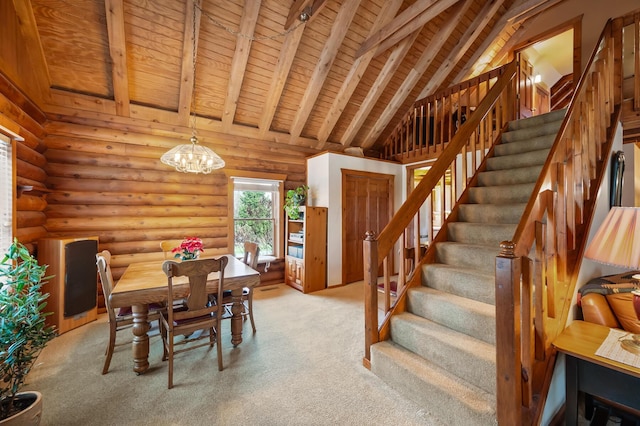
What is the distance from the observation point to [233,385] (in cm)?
218

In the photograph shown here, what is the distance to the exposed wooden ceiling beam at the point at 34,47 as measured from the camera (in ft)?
8.98

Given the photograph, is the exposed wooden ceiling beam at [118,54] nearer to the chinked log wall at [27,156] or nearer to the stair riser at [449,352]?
the chinked log wall at [27,156]

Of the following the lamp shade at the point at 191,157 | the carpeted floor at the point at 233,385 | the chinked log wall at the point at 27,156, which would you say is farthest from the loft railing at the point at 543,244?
the chinked log wall at the point at 27,156

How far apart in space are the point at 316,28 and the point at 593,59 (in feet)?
10.7

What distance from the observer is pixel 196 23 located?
10.9 ft

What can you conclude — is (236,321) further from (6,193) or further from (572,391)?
(572,391)

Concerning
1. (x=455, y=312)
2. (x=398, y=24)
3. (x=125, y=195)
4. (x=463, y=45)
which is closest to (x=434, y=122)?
(x=463, y=45)

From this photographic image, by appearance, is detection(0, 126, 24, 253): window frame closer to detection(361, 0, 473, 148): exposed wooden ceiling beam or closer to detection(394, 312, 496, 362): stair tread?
detection(394, 312, 496, 362): stair tread

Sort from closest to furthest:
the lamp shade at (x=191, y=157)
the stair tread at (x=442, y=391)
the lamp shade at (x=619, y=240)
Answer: the lamp shade at (x=619, y=240) → the stair tread at (x=442, y=391) → the lamp shade at (x=191, y=157)

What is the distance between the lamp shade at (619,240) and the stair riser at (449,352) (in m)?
0.87

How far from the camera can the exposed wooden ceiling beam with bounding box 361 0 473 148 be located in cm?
440

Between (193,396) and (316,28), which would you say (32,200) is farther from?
(316,28)

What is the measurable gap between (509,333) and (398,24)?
4112 millimetres

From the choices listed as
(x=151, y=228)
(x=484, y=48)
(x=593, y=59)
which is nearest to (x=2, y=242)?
(x=151, y=228)
